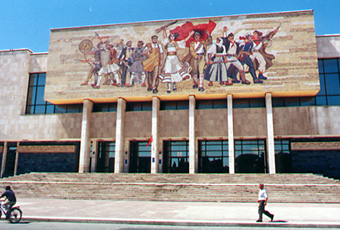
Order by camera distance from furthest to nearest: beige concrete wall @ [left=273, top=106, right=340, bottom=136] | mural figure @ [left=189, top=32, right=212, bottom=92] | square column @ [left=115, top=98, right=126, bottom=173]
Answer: square column @ [left=115, top=98, right=126, bottom=173] → mural figure @ [left=189, top=32, right=212, bottom=92] → beige concrete wall @ [left=273, top=106, right=340, bottom=136]

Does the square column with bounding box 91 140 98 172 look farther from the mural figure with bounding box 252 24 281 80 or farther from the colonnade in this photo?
the mural figure with bounding box 252 24 281 80

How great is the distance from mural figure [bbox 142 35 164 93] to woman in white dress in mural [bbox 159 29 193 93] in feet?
2.06

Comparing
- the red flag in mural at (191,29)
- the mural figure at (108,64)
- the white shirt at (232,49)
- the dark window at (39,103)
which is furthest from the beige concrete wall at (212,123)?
the dark window at (39,103)

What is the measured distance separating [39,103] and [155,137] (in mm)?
15760

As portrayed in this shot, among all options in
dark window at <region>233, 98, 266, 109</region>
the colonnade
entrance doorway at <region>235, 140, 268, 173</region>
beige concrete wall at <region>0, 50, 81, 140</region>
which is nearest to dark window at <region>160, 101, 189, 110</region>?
the colonnade

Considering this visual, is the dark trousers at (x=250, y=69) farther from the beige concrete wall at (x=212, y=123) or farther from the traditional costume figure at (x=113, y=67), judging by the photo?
the traditional costume figure at (x=113, y=67)

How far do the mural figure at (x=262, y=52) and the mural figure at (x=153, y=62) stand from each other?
10.4 meters

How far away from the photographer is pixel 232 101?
33.6 m

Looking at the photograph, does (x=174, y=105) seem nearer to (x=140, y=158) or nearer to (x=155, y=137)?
(x=155, y=137)

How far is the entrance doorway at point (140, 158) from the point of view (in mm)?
36188

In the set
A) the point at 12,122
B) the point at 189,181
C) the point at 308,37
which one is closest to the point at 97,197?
the point at 189,181

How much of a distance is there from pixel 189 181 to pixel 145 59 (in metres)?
15.1

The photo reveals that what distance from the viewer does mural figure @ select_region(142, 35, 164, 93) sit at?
33.5 meters

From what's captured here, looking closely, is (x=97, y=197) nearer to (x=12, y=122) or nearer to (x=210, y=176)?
(x=210, y=176)
